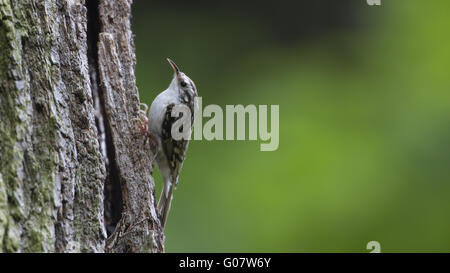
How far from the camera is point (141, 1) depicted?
5.23 m

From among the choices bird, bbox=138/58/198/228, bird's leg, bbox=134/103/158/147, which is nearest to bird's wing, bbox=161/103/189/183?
bird, bbox=138/58/198/228

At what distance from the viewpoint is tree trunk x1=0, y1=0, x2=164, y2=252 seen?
1.99 meters

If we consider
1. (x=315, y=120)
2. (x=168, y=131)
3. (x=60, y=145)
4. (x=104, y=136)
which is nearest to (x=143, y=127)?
(x=104, y=136)

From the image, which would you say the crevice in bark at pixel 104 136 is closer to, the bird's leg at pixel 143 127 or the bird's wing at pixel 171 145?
the bird's leg at pixel 143 127

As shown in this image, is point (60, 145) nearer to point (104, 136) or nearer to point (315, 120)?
point (104, 136)

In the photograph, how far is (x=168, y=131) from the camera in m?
3.59

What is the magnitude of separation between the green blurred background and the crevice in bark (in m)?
1.06

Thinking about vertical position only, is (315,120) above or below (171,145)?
above

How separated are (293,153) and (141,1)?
1.83m

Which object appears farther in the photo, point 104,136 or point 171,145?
point 171,145

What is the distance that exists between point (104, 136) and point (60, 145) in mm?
938

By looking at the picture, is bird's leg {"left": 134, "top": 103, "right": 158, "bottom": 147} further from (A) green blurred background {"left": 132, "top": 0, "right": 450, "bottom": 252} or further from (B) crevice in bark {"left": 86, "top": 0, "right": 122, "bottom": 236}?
(A) green blurred background {"left": 132, "top": 0, "right": 450, "bottom": 252}

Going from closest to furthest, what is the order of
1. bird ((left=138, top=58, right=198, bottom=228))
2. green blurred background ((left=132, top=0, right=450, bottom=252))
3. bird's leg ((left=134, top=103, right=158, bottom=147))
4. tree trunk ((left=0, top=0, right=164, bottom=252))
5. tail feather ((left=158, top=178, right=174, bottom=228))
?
tree trunk ((left=0, top=0, right=164, bottom=252)), bird's leg ((left=134, top=103, right=158, bottom=147)), tail feather ((left=158, top=178, right=174, bottom=228)), bird ((left=138, top=58, right=198, bottom=228)), green blurred background ((left=132, top=0, right=450, bottom=252))
